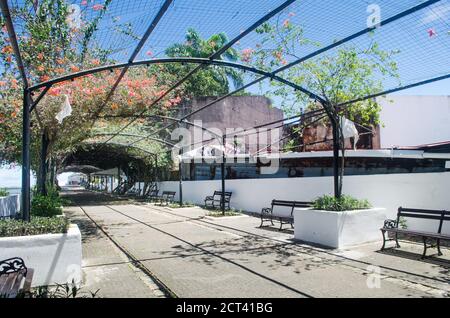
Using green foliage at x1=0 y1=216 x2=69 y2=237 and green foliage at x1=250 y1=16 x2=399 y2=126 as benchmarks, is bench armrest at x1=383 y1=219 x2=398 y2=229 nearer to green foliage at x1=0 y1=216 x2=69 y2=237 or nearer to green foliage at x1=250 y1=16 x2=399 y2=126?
green foliage at x1=250 y1=16 x2=399 y2=126

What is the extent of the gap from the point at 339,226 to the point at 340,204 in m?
0.67

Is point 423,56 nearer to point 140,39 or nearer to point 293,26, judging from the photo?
point 293,26

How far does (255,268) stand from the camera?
657cm

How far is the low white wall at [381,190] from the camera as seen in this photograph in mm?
8914

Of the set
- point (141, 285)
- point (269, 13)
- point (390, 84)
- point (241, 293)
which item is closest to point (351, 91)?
point (390, 84)

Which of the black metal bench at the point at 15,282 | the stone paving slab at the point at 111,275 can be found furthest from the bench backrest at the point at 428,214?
the black metal bench at the point at 15,282

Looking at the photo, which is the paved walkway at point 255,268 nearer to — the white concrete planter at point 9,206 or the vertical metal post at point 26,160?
the vertical metal post at point 26,160

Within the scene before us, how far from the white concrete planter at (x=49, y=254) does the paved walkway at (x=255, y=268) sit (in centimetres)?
43

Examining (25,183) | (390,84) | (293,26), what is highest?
(293,26)

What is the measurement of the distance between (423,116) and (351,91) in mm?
12475

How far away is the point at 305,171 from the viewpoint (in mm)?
18703

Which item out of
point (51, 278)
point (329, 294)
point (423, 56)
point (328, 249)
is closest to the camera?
point (329, 294)

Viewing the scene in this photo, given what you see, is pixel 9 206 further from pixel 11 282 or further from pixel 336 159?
pixel 336 159

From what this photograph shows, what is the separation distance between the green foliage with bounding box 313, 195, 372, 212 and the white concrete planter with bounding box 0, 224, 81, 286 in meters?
5.60
